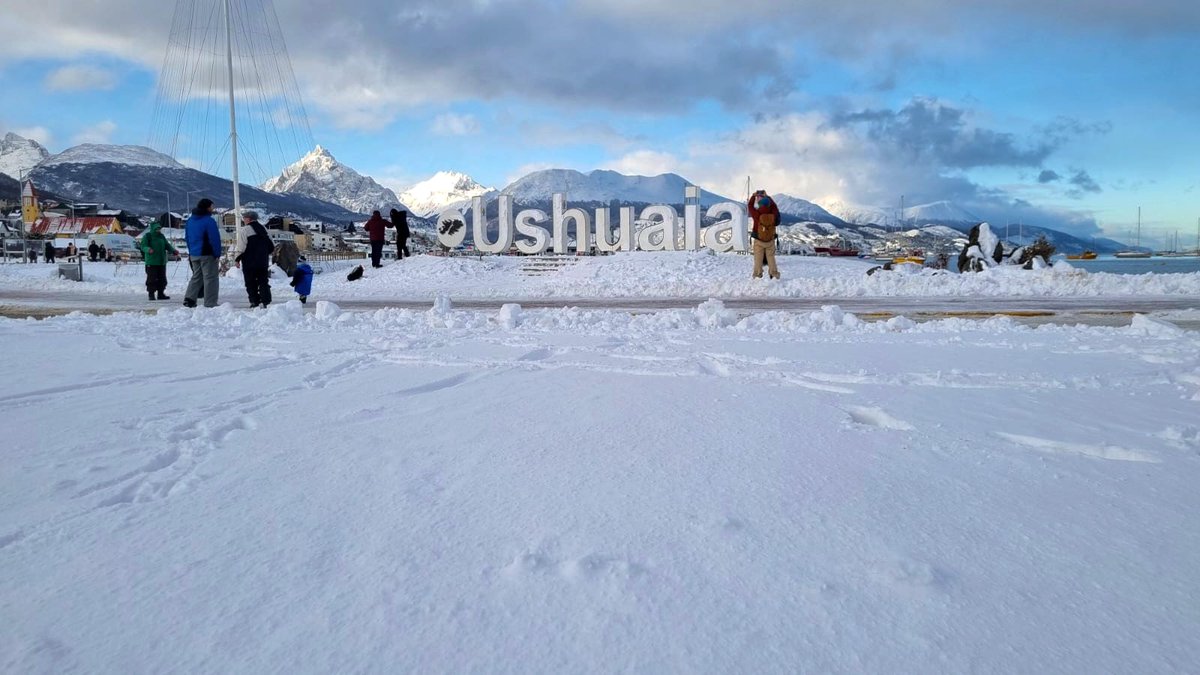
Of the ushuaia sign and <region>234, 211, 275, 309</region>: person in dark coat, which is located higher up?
the ushuaia sign

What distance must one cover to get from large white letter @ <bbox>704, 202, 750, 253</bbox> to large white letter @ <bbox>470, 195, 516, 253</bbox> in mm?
8762

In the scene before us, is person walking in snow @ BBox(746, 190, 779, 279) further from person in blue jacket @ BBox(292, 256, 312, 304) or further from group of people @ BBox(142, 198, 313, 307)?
group of people @ BBox(142, 198, 313, 307)

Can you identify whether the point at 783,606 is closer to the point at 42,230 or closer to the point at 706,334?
the point at 706,334

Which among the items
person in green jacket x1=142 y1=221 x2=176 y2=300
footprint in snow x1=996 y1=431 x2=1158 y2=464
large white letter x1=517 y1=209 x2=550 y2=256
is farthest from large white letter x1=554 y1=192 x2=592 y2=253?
footprint in snow x1=996 y1=431 x2=1158 y2=464

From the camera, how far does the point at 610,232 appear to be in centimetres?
3391

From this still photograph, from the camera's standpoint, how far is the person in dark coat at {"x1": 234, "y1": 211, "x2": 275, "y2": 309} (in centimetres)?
1137

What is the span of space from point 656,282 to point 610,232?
17084mm

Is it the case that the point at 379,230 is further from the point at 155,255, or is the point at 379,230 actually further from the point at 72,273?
the point at 155,255

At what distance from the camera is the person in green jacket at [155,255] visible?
14.3m

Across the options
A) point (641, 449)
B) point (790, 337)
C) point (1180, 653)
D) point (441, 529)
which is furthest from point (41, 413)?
point (790, 337)

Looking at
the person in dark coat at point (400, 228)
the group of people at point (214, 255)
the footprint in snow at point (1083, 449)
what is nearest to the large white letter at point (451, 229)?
the person in dark coat at point (400, 228)

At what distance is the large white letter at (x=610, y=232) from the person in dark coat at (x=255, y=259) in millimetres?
20463

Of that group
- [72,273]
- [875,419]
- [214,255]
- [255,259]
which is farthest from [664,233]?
[875,419]

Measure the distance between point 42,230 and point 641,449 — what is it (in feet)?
319
